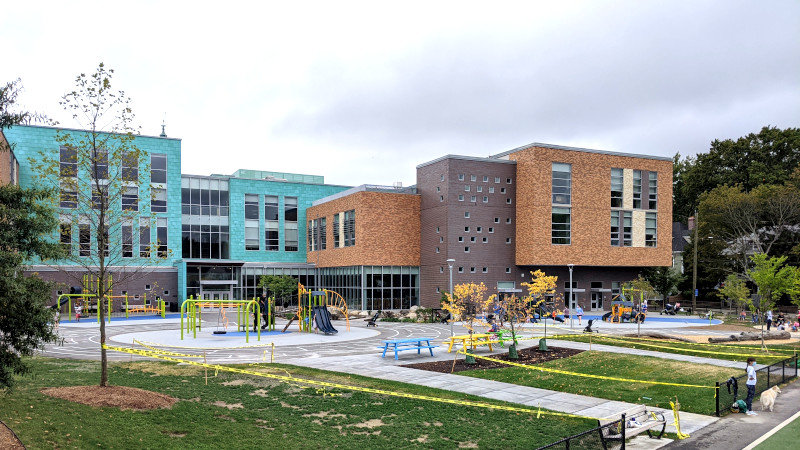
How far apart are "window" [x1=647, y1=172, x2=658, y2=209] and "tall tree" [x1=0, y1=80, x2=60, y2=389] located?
57488 millimetres

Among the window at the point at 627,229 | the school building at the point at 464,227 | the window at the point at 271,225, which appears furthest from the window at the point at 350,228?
the window at the point at 627,229

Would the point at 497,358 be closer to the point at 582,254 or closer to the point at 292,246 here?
the point at 582,254

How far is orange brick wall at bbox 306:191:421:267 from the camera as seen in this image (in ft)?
184

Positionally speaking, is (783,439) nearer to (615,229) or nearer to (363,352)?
(363,352)

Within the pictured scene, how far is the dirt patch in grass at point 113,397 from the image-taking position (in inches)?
566

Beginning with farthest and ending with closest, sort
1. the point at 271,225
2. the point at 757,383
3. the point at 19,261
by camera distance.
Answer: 1. the point at 271,225
2. the point at 757,383
3. the point at 19,261

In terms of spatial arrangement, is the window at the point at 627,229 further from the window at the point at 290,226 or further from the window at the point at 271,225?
the window at the point at 271,225

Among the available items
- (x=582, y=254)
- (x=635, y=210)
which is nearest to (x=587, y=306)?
(x=582, y=254)

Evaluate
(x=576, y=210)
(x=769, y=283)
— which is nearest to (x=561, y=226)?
(x=576, y=210)

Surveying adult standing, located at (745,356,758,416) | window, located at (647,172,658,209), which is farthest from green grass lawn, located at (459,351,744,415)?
window, located at (647,172,658,209)

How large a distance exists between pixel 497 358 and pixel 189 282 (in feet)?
155

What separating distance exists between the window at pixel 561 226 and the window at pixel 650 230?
9.78 m

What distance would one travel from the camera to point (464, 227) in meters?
54.2

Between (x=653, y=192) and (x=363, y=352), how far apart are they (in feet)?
141
